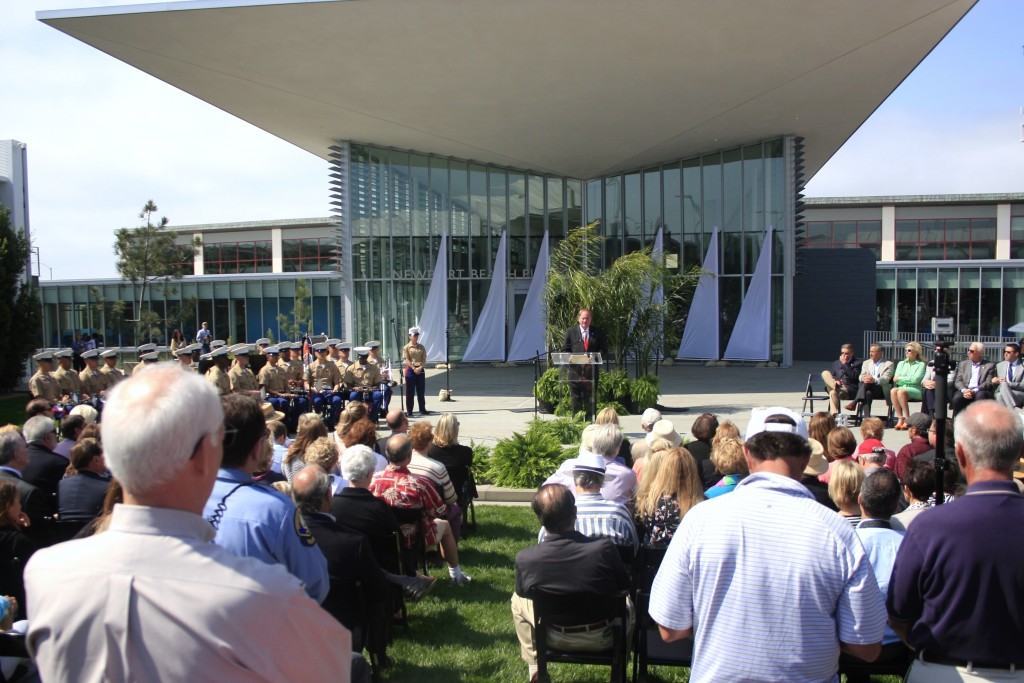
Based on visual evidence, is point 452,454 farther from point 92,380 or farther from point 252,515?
point 92,380

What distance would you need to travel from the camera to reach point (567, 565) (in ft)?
11.9

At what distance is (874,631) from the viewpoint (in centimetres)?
229

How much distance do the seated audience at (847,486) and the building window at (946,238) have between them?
126 ft

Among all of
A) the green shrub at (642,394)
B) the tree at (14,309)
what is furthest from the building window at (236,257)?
the green shrub at (642,394)

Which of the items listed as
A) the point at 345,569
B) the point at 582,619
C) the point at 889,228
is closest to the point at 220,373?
the point at 345,569

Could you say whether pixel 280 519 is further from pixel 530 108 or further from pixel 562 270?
pixel 530 108

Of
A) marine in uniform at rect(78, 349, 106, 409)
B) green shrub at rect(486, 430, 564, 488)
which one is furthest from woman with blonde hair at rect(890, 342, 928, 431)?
marine in uniform at rect(78, 349, 106, 409)

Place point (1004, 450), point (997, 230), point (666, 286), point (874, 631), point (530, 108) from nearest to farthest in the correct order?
point (874, 631) → point (1004, 450) → point (666, 286) → point (530, 108) → point (997, 230)

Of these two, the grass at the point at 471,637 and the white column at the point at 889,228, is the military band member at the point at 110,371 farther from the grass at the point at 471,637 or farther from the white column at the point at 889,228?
the white column at the point at 889,228

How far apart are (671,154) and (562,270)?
10.0 m

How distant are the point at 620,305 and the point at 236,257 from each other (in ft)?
108

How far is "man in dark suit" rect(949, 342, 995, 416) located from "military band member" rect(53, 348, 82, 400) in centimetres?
1372

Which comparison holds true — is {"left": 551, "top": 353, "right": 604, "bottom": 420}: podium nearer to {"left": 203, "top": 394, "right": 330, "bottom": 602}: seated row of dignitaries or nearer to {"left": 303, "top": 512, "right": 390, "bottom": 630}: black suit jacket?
{"left": 303, "top": 512, "right": 390, "bottom": 630}: black suit jacket

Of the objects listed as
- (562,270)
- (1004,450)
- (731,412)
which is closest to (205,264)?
(562,270)
